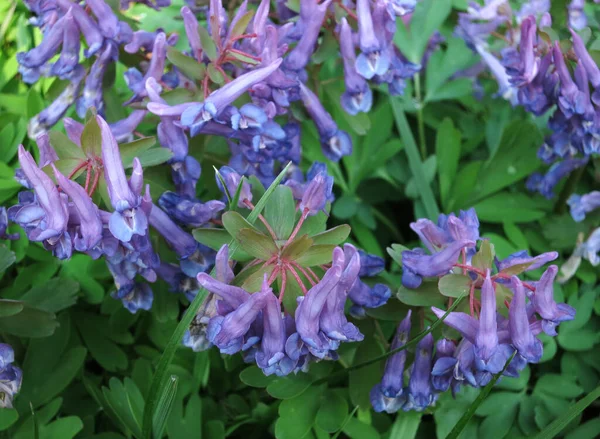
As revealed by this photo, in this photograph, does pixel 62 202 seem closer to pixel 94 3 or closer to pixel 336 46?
pixel 94 3

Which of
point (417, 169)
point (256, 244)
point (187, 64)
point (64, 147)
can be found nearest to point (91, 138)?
point (64, 147)

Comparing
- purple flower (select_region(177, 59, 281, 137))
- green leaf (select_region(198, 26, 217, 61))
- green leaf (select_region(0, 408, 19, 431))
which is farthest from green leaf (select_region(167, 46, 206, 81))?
green leaf (select_region(0, 408, 19, 431))

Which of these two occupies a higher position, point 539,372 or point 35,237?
point 35,237

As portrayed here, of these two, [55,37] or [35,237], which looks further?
[55,37]

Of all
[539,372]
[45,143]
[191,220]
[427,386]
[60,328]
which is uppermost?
[45,143]

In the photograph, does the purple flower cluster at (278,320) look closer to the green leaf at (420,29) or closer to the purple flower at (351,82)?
the purple flower at (351,82)

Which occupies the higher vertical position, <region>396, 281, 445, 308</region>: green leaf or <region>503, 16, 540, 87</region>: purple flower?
<region>503, 16, 540, 87</region>: purple flower

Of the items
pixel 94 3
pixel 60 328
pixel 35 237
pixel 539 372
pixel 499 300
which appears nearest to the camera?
pixel 35 237

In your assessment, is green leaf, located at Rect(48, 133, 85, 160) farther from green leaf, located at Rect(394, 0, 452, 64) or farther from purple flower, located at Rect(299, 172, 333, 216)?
green leaf, located at Rect(394, 0, 452, 64)

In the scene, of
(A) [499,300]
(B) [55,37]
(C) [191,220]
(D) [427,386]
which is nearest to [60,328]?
(C) [191,220]
